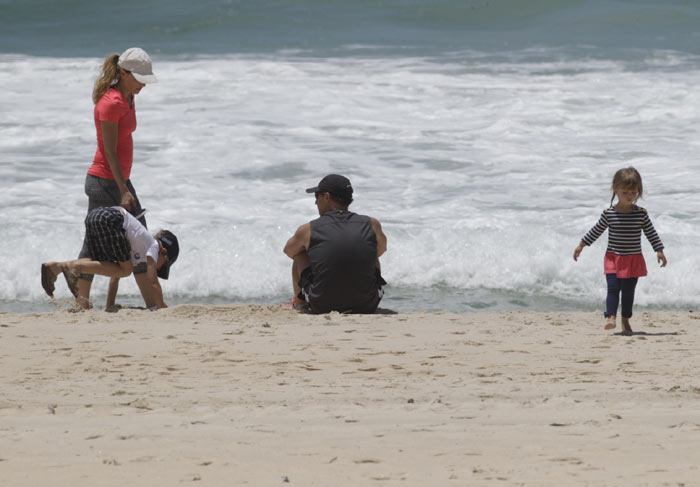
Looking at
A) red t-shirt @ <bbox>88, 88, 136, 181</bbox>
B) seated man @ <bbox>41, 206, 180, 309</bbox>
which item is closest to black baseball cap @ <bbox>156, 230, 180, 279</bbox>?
seated man @ <bbox>41, 206, 180, 309</bbox>

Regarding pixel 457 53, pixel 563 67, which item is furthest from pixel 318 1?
pixel 563 67

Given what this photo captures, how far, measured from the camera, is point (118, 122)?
6.07 metres

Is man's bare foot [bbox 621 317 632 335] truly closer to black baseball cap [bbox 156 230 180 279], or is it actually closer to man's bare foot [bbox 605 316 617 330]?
man's bare foot [bbox 605 316 617 330]

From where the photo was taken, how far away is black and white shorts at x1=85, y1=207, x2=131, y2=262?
19.7ft

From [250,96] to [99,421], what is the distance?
439 inches

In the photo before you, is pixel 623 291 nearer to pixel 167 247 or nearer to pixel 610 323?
pixel 610 323

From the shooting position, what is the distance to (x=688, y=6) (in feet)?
70.1

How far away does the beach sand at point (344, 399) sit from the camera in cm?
308

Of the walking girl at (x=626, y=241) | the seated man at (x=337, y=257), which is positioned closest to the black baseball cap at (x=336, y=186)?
the seated man at (x=337, y=257)

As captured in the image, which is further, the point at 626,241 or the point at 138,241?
the point at 138,241

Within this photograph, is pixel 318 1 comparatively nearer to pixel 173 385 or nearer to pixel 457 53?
pixel 457 53

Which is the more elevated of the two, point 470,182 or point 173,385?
point 470,182

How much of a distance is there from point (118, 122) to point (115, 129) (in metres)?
0.06

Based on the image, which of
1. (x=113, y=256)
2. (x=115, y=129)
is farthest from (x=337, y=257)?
(x=115, y=129)
